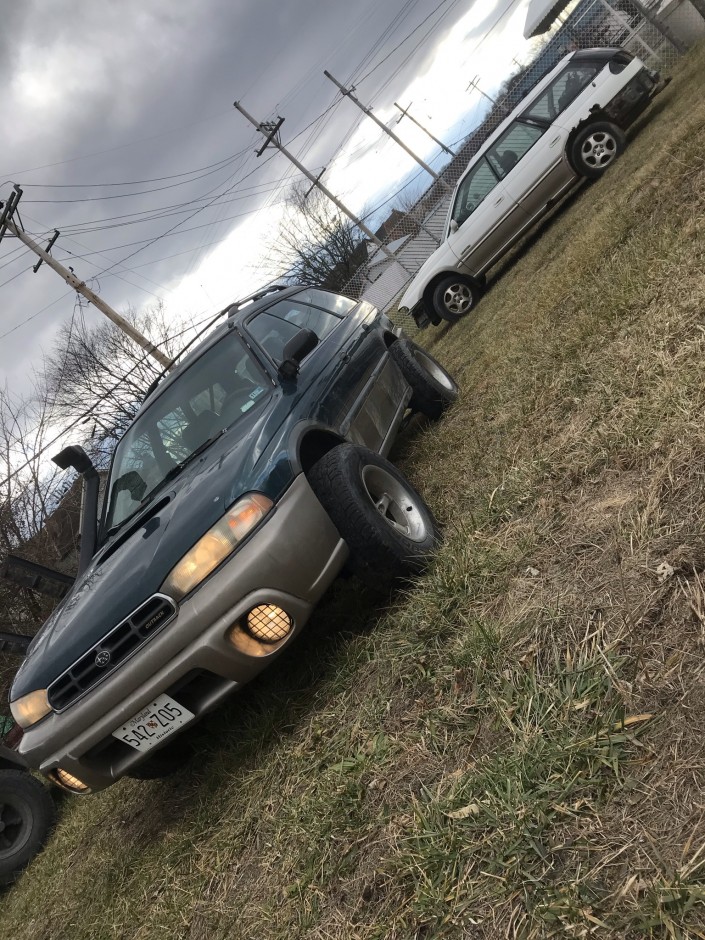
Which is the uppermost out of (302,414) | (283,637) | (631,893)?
(302,414)

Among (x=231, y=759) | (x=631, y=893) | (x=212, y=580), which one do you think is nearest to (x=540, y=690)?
(x=631, y=893)

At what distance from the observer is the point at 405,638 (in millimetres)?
2740

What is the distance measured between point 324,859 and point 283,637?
899mm

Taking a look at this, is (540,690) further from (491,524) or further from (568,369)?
(568,369)

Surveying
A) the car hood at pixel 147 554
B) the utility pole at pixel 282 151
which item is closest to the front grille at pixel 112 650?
the car hood at pixel 147 554

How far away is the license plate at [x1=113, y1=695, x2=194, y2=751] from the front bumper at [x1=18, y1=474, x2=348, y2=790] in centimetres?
3

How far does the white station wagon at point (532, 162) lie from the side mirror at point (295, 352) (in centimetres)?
610

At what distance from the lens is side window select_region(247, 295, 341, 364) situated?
13.4 feet

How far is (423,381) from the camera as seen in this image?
533 cm

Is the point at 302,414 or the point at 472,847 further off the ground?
the point at 302,414

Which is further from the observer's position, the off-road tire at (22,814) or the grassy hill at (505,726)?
the off-road tire at (22,814)

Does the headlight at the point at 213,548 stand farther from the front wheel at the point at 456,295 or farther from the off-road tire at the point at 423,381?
the front wheel at the point at 456,295

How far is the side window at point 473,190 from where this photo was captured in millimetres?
9211

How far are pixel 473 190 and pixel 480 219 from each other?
68 cm
